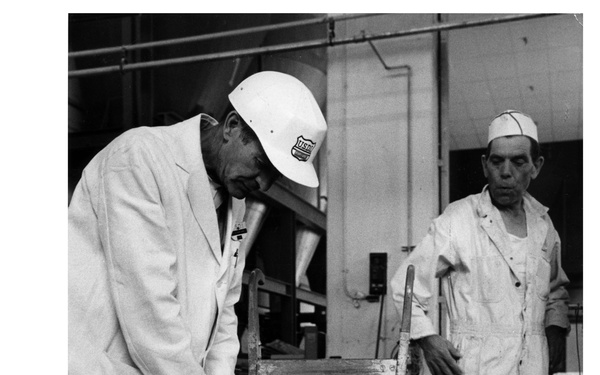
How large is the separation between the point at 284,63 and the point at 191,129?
318 cm

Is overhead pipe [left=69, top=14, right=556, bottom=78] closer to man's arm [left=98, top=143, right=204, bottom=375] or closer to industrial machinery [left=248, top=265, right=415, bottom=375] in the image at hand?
industrial machinery [left=248, top=265, right=415, bottom=375]

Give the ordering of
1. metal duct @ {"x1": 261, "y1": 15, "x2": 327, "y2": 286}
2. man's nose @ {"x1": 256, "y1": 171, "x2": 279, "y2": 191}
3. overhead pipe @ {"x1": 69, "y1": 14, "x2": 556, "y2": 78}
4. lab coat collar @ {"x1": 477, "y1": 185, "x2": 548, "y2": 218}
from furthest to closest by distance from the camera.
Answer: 1. metal duct @ {"x1": 261, "y1": 15, "x2": 327, "y2": 286}
2. overhead pipe @ {"x1": 69, "y1": 14, "x2": 556, "y2": 78}
3. lab coat collar @ {"x1": 477, "y1": 185, "x2": 548, "y2": 218}
4. man's nose @ {"x1": 256, "y1": 171, "x2": 279, "y2": 191}

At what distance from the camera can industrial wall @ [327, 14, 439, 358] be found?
4148mm

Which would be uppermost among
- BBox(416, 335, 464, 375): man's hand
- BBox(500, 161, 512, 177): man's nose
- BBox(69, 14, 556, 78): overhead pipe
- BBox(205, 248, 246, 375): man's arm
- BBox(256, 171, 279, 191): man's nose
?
BBox(69, 14, 556, 78): overhead pipe

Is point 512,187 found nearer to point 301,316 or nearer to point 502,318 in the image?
point 502,318

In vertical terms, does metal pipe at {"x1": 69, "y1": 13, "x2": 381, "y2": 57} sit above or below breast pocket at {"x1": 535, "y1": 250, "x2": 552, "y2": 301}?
above

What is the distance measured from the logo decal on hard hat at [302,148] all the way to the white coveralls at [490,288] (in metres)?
1.13

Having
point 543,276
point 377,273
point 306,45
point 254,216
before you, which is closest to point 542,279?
point 543,276

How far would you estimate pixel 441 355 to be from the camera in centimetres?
286

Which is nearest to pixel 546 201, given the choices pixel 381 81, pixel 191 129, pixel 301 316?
pixel 381 81

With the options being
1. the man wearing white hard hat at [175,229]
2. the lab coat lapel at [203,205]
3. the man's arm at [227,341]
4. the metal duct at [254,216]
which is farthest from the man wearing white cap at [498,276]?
the metal duct at [254,216]

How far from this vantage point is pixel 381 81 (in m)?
4.25

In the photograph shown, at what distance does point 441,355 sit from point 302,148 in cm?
121

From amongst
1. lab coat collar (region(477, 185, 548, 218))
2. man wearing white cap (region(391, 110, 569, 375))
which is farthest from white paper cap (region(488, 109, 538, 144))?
lab coat collar (region(477, 185, 548, 218))
